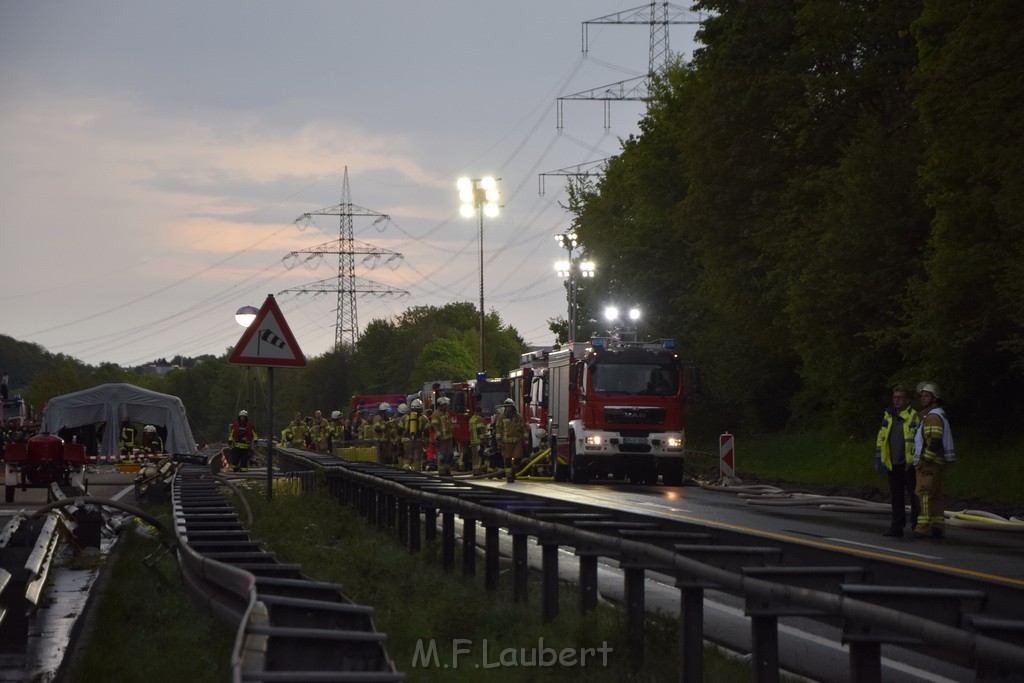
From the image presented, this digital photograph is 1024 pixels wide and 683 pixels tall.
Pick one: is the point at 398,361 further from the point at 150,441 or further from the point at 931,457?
the point at 931,457

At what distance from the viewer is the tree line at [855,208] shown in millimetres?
26172

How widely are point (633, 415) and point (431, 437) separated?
803 centimetres

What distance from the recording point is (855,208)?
33156mm

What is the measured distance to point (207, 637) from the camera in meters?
9.23

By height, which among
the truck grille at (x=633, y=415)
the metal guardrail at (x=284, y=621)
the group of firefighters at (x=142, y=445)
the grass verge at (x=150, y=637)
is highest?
the truck grille at (x=633, y=415)

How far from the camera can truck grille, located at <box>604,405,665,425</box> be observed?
34531 mm

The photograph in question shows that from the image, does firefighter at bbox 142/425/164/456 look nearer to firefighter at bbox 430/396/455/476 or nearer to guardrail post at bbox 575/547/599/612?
firefighter at bbox 430/396/455/476

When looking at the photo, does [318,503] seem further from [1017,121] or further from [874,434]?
[874,434]

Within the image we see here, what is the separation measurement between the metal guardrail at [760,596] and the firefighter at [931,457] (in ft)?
24.3

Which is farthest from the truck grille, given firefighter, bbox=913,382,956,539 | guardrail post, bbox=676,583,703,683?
guardrail post, bbox=676,583,703,683

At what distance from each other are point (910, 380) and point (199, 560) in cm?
2651

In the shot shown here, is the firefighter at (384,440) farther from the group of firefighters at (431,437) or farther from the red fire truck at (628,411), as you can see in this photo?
the red fire truck at (628,411)

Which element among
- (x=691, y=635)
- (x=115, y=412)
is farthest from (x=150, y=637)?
(x=115, y=412)

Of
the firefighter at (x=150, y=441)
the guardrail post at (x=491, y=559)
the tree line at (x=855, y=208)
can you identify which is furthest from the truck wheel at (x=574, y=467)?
the guardrail post at (x=491, y=559)
